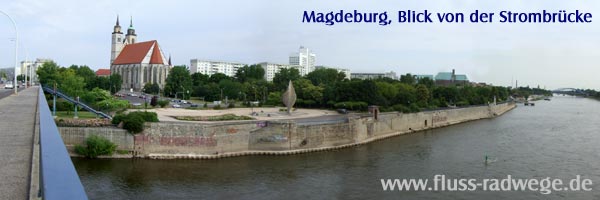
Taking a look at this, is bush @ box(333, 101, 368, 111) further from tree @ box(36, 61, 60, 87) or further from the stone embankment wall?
tree @ box(36, 61, 60, 87)

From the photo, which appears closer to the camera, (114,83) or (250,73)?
(114,83)

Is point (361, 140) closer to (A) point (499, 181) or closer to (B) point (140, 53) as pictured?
(A) point (499, 181)

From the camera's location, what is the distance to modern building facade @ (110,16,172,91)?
99.5 meters

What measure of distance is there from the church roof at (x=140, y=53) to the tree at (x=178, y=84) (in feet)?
51.2

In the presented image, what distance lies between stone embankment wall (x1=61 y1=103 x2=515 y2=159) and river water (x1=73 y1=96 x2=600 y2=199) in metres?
1.22

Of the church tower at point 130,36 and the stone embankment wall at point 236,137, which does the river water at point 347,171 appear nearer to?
the stone embankment wall at point 236,137

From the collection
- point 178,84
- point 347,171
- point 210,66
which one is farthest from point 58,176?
point 210,66

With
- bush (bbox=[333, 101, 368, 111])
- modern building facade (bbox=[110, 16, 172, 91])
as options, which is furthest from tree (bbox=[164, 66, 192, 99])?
bush (bbox=[333, 101, 368, 111])

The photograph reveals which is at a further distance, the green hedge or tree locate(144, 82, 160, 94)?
tree locate(144, 82, 160, 94)

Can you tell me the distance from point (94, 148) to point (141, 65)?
7685 centimetres

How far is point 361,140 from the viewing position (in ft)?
127

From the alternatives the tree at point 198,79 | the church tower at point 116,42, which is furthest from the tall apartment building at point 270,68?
the tree at point 198,79

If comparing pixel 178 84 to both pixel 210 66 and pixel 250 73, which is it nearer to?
pixel 250 73

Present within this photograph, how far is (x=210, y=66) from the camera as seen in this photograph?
6673 inches
